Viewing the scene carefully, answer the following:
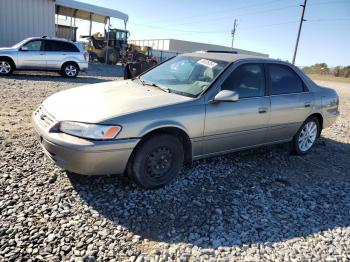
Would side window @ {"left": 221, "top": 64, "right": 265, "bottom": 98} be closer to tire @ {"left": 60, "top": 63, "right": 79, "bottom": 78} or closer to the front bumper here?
the front bumper

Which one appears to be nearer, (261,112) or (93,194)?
(93,194)

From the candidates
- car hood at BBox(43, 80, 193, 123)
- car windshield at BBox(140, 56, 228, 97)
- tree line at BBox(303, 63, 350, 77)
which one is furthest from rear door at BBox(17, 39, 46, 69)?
tree line at BBox(303, 63, 350, 77)

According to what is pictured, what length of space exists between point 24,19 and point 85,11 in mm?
5889

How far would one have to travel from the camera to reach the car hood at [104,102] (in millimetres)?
3478

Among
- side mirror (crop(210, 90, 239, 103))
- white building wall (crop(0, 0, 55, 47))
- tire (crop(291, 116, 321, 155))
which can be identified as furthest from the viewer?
white building wall (crop(0, 0, 55, 47))

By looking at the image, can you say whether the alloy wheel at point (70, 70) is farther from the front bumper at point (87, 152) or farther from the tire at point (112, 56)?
the tire at point (112, 56)

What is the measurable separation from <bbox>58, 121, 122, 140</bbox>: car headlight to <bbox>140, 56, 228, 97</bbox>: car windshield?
3.92ft

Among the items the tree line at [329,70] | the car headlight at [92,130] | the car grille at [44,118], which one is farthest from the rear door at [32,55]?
the tree line at [329,70]

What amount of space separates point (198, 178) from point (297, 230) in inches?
54.3

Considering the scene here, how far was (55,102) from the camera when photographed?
13.0 feet

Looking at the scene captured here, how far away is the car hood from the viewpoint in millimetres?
3478

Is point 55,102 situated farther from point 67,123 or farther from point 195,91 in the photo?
point 195,91

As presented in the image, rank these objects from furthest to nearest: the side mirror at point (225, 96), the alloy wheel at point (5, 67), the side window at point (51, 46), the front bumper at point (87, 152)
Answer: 1. the side window at point (51, 46)
2. the alloy wheel at point (5, 67)
3. the side mirror at point (225, 96)
4. the front bumper at point (87, 152)

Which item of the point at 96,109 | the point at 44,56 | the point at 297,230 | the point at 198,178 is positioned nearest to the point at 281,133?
the point at 198,178
